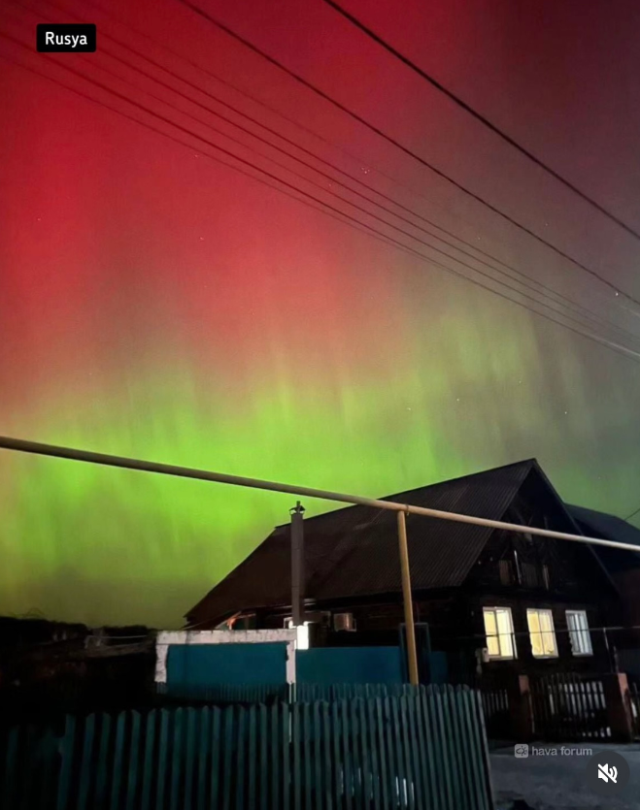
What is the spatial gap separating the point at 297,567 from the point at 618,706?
6414 millimetres

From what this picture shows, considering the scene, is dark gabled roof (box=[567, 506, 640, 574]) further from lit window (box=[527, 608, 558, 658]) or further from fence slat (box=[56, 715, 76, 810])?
fence slat (box=[56, 715, 76, 810])

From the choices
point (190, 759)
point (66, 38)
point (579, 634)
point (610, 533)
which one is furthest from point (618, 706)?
point (610, 533)

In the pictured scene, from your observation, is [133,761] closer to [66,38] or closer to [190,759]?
[190,759]

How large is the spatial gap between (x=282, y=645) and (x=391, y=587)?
9.78 feet

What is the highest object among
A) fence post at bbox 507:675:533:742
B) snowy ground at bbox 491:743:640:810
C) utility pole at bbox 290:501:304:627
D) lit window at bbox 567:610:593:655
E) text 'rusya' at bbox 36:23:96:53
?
text 'rusya' at bbox 36:23:96:53

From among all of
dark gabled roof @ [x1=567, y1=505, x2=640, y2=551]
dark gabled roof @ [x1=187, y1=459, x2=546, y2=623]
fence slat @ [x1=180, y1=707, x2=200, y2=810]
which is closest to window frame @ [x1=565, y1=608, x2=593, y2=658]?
dark gabled roof @ [x1=187, y1=459, x2=546, y2=623]

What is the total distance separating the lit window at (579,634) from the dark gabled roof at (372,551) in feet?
8.42

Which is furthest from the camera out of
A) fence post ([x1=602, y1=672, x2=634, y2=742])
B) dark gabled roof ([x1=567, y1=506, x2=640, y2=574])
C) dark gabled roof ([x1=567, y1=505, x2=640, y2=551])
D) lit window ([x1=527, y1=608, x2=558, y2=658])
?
dark gabled roof ([x1=567, y1=505, x2=640, y2=551])

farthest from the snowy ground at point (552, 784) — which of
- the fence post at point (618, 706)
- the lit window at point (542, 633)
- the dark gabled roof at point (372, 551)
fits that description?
the dark gabled roof at point (372, 551)

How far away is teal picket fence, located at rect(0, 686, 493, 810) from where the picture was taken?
2.33 meters

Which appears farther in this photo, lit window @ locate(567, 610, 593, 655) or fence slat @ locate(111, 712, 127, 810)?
lit window @ locate(567, 610, 593, 655)

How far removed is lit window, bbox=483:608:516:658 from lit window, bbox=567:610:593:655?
43.3 inches

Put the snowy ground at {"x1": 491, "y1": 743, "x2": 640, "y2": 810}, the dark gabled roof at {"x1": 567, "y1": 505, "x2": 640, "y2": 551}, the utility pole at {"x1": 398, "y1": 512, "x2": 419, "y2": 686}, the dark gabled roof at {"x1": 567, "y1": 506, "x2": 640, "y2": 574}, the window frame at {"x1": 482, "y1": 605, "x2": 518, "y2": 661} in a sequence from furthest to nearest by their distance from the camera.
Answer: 1. the dark gabled roof at {"x1": 567, "y1": 505, "x2": 640, "y2": 551}
2. the dark gabled roof at {"x1": 567, "y1": 506, "x2": 640, "y2": 574}
3. the window frame at {"x1": 482, "y1": 605, "x2": 518, "y2": 661}
4. the utility pole at {"x1": 398, "y1": 512, "x2": 419, "y2": 686}
5. the snowy ground at {"x1": 491, "y1": 743, "x2": 640, "y2": 810}

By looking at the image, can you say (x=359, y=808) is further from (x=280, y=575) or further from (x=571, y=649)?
(x=280, y=575)
